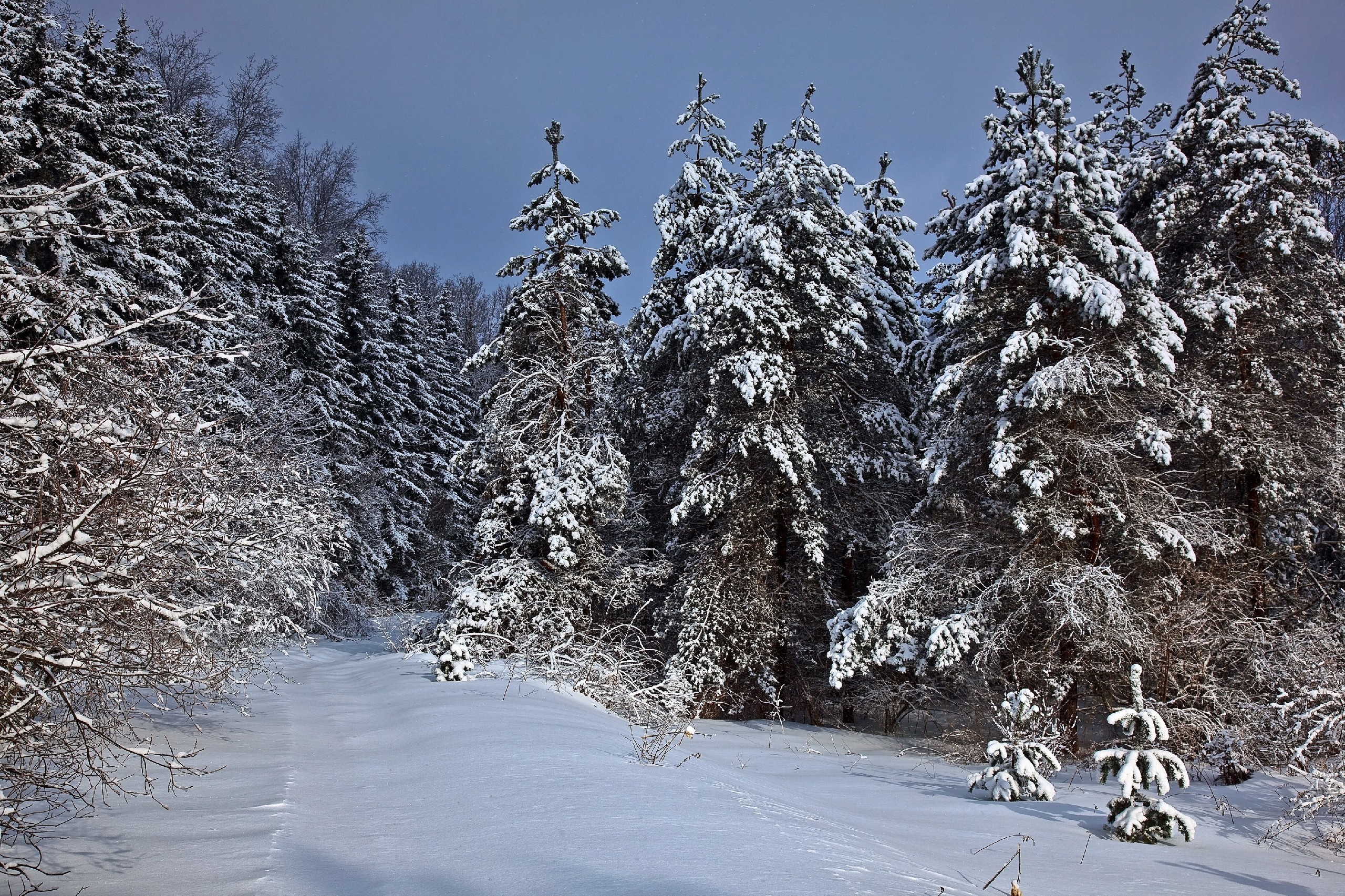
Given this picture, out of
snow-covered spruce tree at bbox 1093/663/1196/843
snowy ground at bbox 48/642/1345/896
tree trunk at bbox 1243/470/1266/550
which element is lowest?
snowy ground at bbox 48/642/1345/896

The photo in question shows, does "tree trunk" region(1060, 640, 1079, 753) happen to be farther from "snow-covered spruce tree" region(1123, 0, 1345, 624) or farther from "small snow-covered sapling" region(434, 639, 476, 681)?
"small snow-covered sapling" region(434, 639, 476, 681)

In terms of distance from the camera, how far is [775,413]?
14758 millimetres

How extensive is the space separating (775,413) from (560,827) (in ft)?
35.9

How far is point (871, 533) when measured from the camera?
16.3m

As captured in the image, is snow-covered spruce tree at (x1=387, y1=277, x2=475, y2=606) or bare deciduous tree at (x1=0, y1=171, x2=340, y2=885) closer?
bare deciduous tree at (x1=0, y1=171, x2=340, y2=885)

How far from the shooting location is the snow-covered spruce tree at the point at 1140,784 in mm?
6398

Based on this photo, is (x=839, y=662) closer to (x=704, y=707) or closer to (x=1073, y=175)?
(x=704, y=707)

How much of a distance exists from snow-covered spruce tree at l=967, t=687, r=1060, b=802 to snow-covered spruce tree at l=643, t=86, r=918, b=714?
5673 mm

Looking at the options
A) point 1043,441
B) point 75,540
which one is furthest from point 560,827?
point 1043,441

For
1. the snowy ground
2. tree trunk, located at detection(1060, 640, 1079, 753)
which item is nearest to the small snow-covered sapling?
the snowy ground

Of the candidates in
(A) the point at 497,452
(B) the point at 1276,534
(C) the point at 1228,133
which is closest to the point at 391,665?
(A) the point at 497,452

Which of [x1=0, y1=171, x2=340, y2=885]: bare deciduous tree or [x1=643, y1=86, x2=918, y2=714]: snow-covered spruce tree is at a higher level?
[x1=643, y1=86, x2=918, y2=714]: snow-covered spruce tree

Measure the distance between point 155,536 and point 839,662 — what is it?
992 cm

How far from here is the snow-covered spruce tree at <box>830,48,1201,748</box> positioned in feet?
35.9
